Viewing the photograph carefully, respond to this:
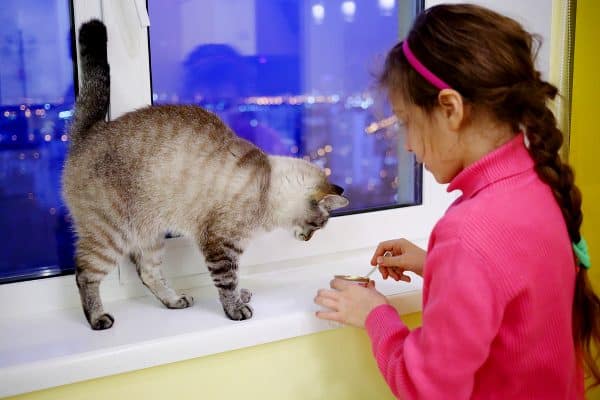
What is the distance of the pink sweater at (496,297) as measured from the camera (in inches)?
31.1

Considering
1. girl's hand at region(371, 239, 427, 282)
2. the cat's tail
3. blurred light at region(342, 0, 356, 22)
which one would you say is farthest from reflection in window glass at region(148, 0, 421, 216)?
girl's hand at region(371, 239, 427, 282)

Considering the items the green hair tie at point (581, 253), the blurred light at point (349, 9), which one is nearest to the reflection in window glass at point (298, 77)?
the blurred light at point (349, 9)

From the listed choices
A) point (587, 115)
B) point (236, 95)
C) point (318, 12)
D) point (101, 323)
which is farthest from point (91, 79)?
point (587, 115)

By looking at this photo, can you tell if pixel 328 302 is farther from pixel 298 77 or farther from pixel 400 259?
pixel 298 77

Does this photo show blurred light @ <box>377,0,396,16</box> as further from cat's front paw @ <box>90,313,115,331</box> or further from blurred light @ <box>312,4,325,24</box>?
cat's front paw @ <box>90,313,115,331</box>

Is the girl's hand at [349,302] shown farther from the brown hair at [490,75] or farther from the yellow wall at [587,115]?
the yellow wall at [587,115]

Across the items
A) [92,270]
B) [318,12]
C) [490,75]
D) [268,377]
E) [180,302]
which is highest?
[318,12]

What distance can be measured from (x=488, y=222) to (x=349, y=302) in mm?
341

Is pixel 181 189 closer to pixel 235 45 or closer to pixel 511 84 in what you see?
pixel 235 45

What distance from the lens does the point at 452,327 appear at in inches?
31.2

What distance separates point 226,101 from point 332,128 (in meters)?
0.30

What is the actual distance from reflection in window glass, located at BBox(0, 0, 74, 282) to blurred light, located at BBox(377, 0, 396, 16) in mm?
771

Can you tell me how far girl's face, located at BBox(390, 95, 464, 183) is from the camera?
879mm

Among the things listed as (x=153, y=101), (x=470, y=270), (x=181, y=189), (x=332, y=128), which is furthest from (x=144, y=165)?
(x=470, y=270)
